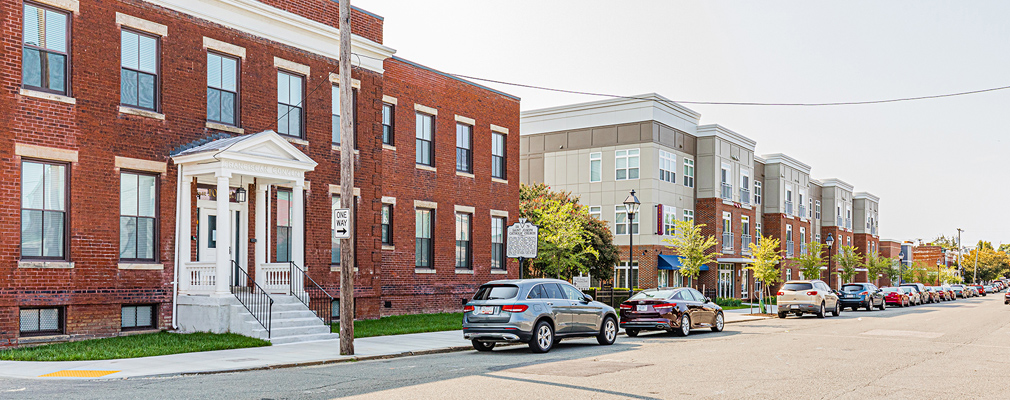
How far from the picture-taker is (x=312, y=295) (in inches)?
874

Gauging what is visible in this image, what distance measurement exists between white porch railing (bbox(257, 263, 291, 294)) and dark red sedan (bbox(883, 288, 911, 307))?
3876 cm

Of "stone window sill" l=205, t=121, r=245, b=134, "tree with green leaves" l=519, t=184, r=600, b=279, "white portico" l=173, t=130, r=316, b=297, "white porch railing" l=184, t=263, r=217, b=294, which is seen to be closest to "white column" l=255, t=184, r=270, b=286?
"white portico" l=173, t=130, r=316, b=297

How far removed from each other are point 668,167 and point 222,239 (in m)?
32.7

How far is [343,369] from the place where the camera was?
1370 cm

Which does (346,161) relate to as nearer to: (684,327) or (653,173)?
(684,327)

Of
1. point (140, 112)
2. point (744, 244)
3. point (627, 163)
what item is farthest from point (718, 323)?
point (744, 244)

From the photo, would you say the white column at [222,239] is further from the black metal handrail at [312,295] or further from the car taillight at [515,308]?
the car taillight at [515,308]

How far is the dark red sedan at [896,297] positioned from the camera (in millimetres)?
47344

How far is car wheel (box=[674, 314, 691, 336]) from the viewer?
22.1 metres

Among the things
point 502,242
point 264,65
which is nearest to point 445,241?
point 502,242

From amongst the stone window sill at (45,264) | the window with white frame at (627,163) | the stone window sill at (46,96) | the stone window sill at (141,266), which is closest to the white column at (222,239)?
the stone window sill at (141,266)

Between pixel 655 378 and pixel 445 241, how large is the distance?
1692 centimetres

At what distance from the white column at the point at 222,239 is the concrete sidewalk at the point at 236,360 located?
224 cm

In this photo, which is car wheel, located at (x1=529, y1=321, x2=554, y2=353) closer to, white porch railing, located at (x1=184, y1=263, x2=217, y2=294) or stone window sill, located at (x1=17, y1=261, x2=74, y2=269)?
white porch railing, located at (x1=184, y1=263, x2=217, y2=294)
